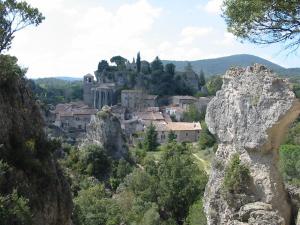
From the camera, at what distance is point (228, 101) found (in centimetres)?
1912

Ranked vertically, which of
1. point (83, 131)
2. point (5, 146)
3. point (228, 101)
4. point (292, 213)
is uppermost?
point (228, 101)

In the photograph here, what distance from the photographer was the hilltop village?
112 meters

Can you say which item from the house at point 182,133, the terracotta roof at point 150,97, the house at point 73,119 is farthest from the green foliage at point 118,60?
the house at point 182,133

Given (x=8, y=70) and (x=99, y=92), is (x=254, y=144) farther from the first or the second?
(x=99, y=92)

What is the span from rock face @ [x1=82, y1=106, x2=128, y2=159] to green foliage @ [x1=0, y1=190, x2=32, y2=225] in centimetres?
4797

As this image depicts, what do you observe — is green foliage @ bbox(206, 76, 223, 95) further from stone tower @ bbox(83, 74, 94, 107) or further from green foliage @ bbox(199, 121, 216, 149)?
green foliage @ bbox(199, 121, 216, 149)

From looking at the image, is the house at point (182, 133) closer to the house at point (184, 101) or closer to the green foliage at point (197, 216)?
the house at point (184, 101)

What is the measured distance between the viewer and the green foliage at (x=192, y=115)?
390 feet

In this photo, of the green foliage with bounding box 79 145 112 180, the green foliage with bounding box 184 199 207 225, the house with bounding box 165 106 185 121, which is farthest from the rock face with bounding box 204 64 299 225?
the house with bounding box 165 106 185 121

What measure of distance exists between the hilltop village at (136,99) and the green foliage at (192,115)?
0.61m

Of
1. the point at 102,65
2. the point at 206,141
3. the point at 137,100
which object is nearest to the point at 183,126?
the point at 206,141

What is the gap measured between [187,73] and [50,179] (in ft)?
440

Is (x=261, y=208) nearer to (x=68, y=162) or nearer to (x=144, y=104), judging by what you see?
(x=68, y=162)

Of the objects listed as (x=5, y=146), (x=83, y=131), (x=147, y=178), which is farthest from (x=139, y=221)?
(x=83, y=131)
